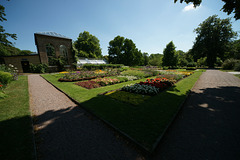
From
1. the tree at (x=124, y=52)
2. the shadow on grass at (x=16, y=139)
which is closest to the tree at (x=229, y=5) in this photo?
the shadow on grass at (x=16, y=139)

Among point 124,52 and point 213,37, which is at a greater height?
point 213,37

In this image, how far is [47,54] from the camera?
22859 millimetres

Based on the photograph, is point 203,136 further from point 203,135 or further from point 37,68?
point 37,68

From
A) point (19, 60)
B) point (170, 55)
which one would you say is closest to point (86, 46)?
point (19, 60)

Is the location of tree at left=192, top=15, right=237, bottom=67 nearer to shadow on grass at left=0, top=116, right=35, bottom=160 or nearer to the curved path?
the curved path

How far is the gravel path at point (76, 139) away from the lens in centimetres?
217

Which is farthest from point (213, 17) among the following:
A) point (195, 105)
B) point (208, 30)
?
point (195, 105)

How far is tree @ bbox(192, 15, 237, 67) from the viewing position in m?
38.0

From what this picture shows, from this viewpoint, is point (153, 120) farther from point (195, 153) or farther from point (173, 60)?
point (173, 60)

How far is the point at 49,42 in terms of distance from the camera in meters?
22.7

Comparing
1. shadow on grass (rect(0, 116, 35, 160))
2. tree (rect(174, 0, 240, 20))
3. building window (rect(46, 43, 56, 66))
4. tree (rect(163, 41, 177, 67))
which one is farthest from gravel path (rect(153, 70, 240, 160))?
tree (rect(163, 41, 177, 67))

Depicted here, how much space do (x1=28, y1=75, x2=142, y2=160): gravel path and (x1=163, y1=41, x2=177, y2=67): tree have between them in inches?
1524

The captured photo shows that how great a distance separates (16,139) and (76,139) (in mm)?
1645

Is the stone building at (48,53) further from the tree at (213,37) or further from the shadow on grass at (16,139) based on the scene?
the tree at (213,37)
